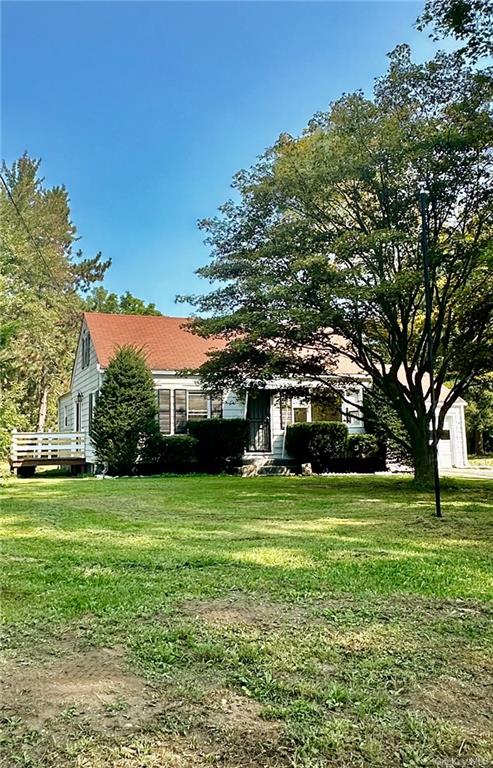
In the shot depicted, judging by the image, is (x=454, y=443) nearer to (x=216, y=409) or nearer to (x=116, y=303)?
(x=216, y=409)

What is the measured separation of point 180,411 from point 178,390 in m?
0.69

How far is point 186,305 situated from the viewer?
13.3m

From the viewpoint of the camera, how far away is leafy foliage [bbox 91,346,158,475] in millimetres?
15023

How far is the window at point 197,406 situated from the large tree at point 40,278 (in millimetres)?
9207

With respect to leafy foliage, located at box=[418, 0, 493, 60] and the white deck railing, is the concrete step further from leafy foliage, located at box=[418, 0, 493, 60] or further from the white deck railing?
leafy foliage, located at box=[418, 0, 493, 60]

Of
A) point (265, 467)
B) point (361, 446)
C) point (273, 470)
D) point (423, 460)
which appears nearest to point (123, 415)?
point (265, 467)

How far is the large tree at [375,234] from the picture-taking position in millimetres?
10039

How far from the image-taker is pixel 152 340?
19.0 metres

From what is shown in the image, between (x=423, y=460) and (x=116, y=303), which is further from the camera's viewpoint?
(x=116, y=303)

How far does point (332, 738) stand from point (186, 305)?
12021 mm

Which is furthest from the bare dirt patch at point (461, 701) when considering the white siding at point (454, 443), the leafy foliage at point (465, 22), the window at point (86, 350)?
the white siding at point (454, 443)

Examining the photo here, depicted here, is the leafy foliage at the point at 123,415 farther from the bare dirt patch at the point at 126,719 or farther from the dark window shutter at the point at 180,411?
the bare dirt patch at the point at 126,719

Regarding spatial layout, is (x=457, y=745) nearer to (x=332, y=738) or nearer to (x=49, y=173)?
(x=332, y=738)

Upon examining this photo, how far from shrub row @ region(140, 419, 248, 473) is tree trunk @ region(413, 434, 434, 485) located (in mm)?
6230
